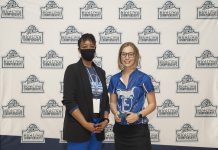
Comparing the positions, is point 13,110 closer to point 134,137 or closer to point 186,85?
point 134,137

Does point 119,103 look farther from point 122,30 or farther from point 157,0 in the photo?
point 157,0

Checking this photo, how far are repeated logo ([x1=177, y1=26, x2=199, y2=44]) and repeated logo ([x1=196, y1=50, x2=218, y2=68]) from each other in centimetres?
19

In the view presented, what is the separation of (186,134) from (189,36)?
1.19 m

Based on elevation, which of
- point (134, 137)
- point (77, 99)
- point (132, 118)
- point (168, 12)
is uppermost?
point (168, 12)

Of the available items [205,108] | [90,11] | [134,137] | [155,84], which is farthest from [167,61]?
[134,137]

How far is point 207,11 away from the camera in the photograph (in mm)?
3285

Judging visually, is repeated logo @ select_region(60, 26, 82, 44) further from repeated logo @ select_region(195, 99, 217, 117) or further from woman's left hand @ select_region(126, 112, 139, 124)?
repeated logo @ select_region(195, 99, 217, 117)

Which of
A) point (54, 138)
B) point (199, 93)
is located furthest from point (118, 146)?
point (199, 93)

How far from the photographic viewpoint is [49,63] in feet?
10.7

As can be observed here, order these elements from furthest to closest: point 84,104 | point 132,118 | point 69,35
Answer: point 69,35
point 84,104
point 132,118

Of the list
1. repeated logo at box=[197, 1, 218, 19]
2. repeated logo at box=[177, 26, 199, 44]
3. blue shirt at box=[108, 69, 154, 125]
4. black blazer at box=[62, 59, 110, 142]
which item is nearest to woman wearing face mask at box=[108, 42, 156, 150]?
blue shirt at box=[108, 69, 154, 125]

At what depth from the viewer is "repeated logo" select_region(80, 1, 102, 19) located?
129 inches

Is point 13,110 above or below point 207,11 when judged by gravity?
below

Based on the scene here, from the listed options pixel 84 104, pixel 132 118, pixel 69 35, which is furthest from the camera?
pixel 69 35
